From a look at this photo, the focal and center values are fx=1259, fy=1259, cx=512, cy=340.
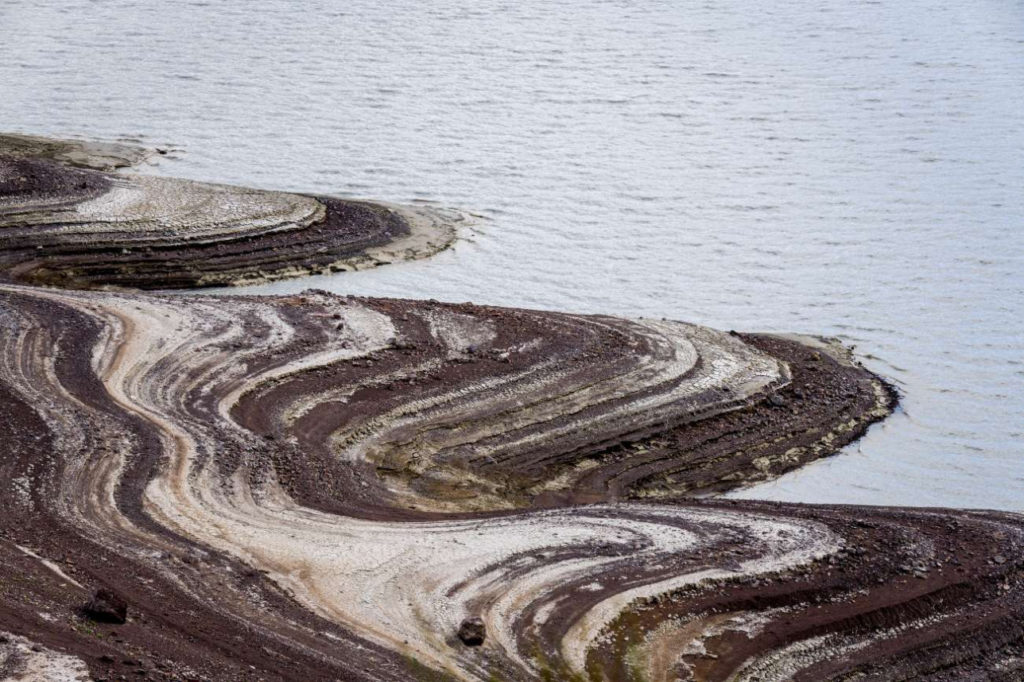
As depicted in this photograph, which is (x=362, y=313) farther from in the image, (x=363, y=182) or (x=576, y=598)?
(x=363, y=182)

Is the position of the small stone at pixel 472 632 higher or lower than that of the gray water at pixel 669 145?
lower

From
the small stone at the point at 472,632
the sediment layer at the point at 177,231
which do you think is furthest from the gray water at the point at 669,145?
the small stone at the point at 472,632

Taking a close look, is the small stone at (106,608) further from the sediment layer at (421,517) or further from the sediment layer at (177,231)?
the sediment layer at (177,231)

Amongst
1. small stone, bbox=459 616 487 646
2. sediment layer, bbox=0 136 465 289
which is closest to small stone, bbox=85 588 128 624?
small stone, bbox=459 616 487 646

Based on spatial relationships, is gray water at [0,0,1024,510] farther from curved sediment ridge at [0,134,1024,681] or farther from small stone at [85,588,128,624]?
small stone at [85,588,128,624]

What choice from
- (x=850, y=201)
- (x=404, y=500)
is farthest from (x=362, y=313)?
(x=850, y=201)

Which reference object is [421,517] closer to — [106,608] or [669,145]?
[106,608]
